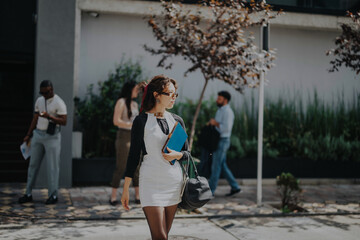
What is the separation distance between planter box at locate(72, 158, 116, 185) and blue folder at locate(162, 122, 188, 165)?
19.3 ft

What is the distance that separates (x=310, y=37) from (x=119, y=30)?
5.15 meters

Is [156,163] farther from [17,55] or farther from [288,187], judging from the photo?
[17,55]

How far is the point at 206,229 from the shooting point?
5992 millimetres

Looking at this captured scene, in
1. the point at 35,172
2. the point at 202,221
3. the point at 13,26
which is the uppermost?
the point at 13,26

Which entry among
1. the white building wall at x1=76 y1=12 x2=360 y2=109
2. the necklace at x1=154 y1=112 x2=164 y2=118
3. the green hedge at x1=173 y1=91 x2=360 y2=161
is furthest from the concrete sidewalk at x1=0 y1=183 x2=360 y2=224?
the necklace at x1=154 y1=112 x2=164 y2=118

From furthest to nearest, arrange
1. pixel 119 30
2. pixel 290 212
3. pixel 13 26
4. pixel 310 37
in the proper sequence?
pixel 13 26 → pixel 310 37 → pixel 119 30 → pixel 290 212

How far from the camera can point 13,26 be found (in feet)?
45.3

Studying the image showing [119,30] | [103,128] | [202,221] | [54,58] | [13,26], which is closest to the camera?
[202,221]

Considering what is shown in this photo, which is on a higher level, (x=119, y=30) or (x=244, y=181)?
(x=119, y=30)

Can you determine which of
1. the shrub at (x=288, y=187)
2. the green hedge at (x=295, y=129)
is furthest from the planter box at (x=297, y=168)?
the shrub at (x=288, y=187)

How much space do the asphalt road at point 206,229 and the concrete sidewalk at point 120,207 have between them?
0.83 feet

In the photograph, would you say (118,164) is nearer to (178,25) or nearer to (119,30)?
(178,25)

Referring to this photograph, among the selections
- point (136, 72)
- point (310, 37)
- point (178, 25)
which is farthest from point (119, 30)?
point (310, 37)

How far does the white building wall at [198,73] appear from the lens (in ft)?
33.4
